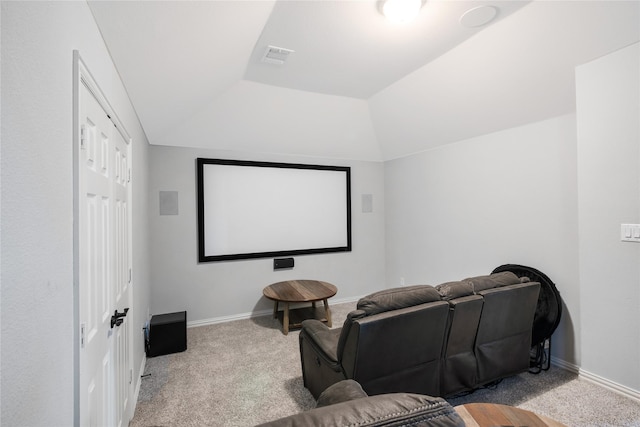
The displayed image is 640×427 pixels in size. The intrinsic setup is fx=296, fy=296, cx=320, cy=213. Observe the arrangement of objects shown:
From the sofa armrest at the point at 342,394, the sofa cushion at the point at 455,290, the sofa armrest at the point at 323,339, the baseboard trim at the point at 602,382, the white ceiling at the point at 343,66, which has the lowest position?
the baseboard trim at the point at 602,382

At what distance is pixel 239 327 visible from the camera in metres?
3.91

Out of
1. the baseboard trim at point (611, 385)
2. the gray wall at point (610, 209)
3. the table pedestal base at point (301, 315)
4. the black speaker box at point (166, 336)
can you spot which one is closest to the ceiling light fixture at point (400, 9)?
the gray wall at point (610, 209)

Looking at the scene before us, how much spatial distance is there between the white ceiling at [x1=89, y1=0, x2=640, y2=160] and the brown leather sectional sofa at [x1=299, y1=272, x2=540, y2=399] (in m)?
1.86

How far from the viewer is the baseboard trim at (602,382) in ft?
7.22

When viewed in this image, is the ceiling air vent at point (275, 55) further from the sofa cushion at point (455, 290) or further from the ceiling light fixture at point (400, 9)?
the sofa cushion at point (455, 290)

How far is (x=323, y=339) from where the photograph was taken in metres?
2.15

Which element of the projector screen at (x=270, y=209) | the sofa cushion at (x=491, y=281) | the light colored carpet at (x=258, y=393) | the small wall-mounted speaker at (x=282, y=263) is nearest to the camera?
→ the light colored carpet at (x=258, y=393)

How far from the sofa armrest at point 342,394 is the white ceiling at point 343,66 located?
1.92 metres

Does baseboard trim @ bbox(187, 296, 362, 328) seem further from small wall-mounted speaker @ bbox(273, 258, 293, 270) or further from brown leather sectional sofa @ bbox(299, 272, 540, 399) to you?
brown leather sectional sofa @ bbox(299, 272, 540, 399)

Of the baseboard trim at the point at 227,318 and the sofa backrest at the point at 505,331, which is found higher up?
the sofa backrest at the point at 505,331

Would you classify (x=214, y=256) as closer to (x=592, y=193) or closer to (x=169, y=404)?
(x=169, y=404)

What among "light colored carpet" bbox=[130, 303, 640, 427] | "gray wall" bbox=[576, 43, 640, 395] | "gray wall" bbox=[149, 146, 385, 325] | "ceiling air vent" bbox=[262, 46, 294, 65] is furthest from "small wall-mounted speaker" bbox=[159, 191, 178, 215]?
"gray wall" bbox=[576, 43, 640, 395]

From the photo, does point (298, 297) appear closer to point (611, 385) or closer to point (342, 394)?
point (342, 394)

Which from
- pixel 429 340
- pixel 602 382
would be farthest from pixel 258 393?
pixel 602 382
